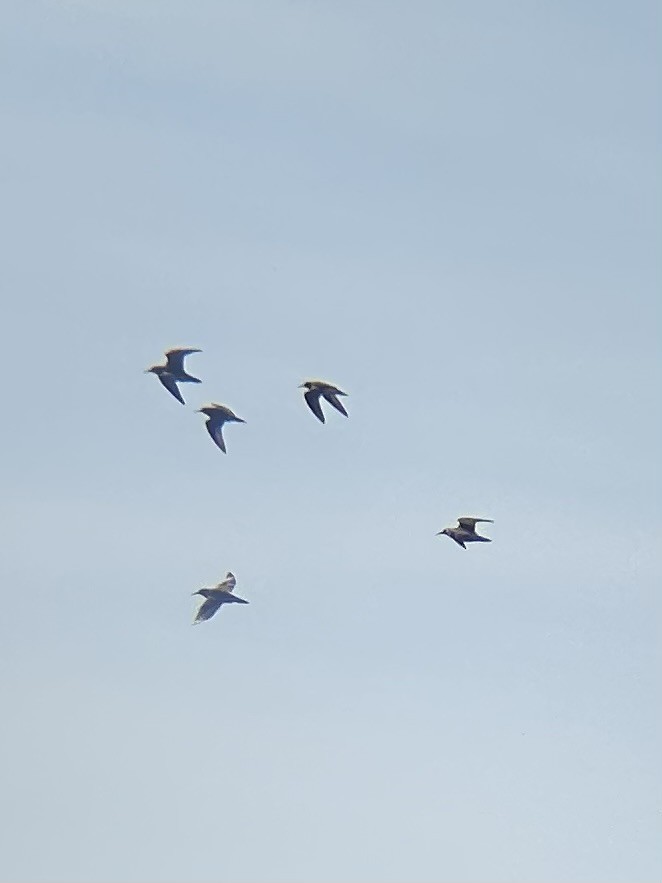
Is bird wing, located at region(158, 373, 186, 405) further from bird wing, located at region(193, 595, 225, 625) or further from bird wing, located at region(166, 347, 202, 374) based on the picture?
bird wing, located at region(193, 595, 225, 625)

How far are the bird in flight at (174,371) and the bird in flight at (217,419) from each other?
2.93 m

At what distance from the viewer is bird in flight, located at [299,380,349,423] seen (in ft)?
334

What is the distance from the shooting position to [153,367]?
10344 cm

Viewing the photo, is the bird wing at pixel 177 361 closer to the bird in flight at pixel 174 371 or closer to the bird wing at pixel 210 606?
the bird in flight at pixel 174 371

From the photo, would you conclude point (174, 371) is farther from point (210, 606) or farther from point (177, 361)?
point (210, 606)

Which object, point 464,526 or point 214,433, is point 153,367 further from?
point 464,526

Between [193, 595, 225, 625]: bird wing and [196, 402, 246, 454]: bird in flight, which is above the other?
[196, 402, 246, 454]: bird in flight

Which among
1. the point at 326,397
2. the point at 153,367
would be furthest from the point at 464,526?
the point at 153,367

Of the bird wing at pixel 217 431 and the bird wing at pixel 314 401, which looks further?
the bird wing at pixel 217 431

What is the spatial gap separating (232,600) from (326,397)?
12.1 m

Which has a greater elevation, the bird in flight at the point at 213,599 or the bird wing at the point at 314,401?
the bird wing at the point at 314,401

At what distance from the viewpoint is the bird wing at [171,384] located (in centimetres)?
10269

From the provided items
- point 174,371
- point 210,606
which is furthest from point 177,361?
point 210,606

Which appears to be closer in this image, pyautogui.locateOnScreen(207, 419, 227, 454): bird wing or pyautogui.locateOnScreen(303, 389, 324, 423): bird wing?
pyautogui.locateOnScreen(303, 389, 324, 423): bird wing
